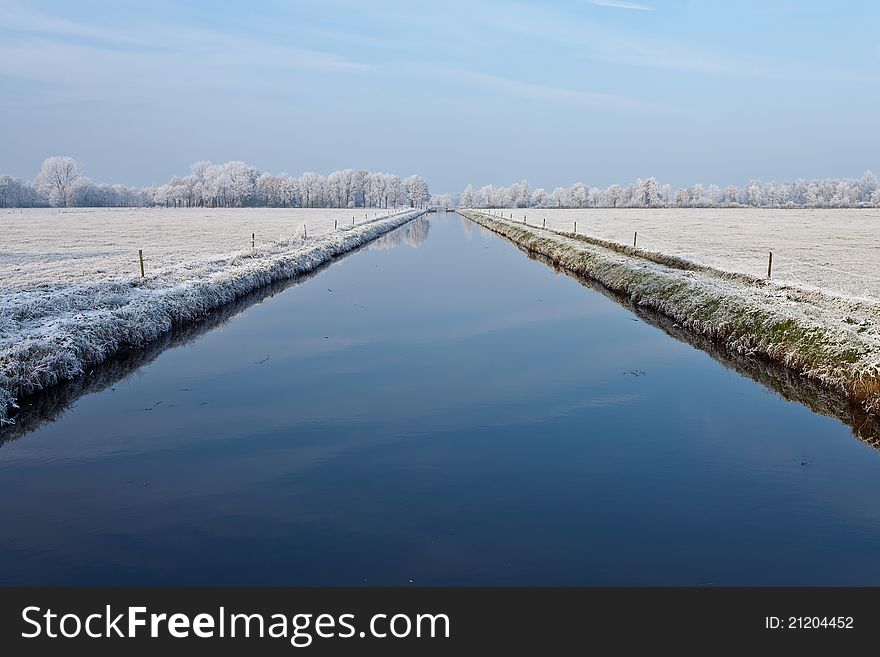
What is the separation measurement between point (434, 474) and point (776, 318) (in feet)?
40.7

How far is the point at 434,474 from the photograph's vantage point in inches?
385

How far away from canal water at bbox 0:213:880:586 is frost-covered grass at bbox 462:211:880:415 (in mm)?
1534

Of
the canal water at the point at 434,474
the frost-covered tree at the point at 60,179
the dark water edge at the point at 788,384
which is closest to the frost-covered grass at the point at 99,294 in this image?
the canal water at the point at 434,474

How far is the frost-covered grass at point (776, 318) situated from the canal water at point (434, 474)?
153 centimetres

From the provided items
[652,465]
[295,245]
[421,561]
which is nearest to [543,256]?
[295,245]

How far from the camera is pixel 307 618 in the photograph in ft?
20.9

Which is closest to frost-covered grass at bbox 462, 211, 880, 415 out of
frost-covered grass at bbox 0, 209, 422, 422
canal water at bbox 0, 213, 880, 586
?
canal water at bbox 0, 213, 880, 586

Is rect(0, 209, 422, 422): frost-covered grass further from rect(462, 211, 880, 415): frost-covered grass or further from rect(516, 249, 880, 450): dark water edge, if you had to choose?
rect(462, 211, 880, 415): frost-covered grass

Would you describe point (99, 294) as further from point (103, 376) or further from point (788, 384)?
point (788, 384)

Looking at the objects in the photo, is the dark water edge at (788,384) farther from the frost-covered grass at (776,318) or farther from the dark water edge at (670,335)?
the frost-covered grass at (776,318)

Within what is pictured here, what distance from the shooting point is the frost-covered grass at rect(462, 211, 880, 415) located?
14195 mm

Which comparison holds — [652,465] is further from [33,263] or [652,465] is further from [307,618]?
[33,263]

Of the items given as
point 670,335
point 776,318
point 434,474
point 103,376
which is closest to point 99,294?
point 103,376

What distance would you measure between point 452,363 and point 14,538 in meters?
10.3
